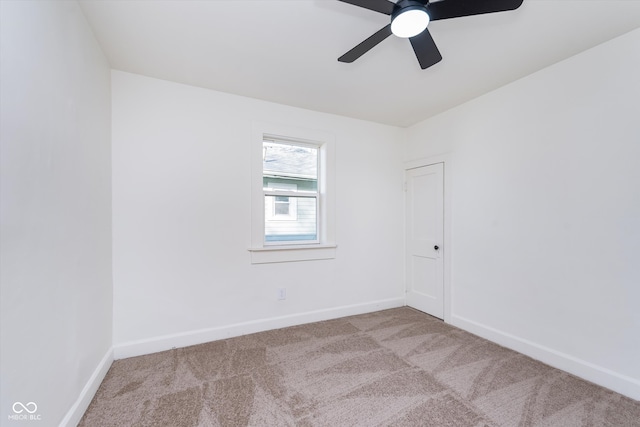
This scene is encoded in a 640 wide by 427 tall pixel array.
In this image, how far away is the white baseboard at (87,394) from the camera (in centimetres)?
153

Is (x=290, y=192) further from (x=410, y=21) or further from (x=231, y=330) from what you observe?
(x=410, y=21)

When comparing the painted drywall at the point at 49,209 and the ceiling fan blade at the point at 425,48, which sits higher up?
the ceiling fan blade at the point at 425,48

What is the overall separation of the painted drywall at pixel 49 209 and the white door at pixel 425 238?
3.36 meters

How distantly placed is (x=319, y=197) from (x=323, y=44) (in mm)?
1718

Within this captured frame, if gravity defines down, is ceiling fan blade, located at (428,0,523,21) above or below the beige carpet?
above

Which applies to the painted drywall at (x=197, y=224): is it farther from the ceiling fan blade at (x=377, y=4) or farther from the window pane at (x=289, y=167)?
the ceiling fan blade at (x=377, y=4)

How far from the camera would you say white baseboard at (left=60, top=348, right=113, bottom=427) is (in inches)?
60.2

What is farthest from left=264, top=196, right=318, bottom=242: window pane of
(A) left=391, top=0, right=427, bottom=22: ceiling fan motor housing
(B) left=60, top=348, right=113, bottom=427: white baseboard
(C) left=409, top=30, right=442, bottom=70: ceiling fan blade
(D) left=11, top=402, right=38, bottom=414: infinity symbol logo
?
(A) left=391, top=0, right=427, bottom=22: ceiling fan motor housing

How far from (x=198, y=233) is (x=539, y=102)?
132 inches

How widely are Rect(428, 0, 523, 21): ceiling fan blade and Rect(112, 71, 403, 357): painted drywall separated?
1966 mm

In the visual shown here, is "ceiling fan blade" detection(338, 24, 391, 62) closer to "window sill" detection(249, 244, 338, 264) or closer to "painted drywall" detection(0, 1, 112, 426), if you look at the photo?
"painted drywall" detection(0, 1, 112, 426)

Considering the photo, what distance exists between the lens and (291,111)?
3.15 m

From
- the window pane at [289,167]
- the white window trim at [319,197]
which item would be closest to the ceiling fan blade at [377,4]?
the white window trim at [319,197]

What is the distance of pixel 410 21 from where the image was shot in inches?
56.0
